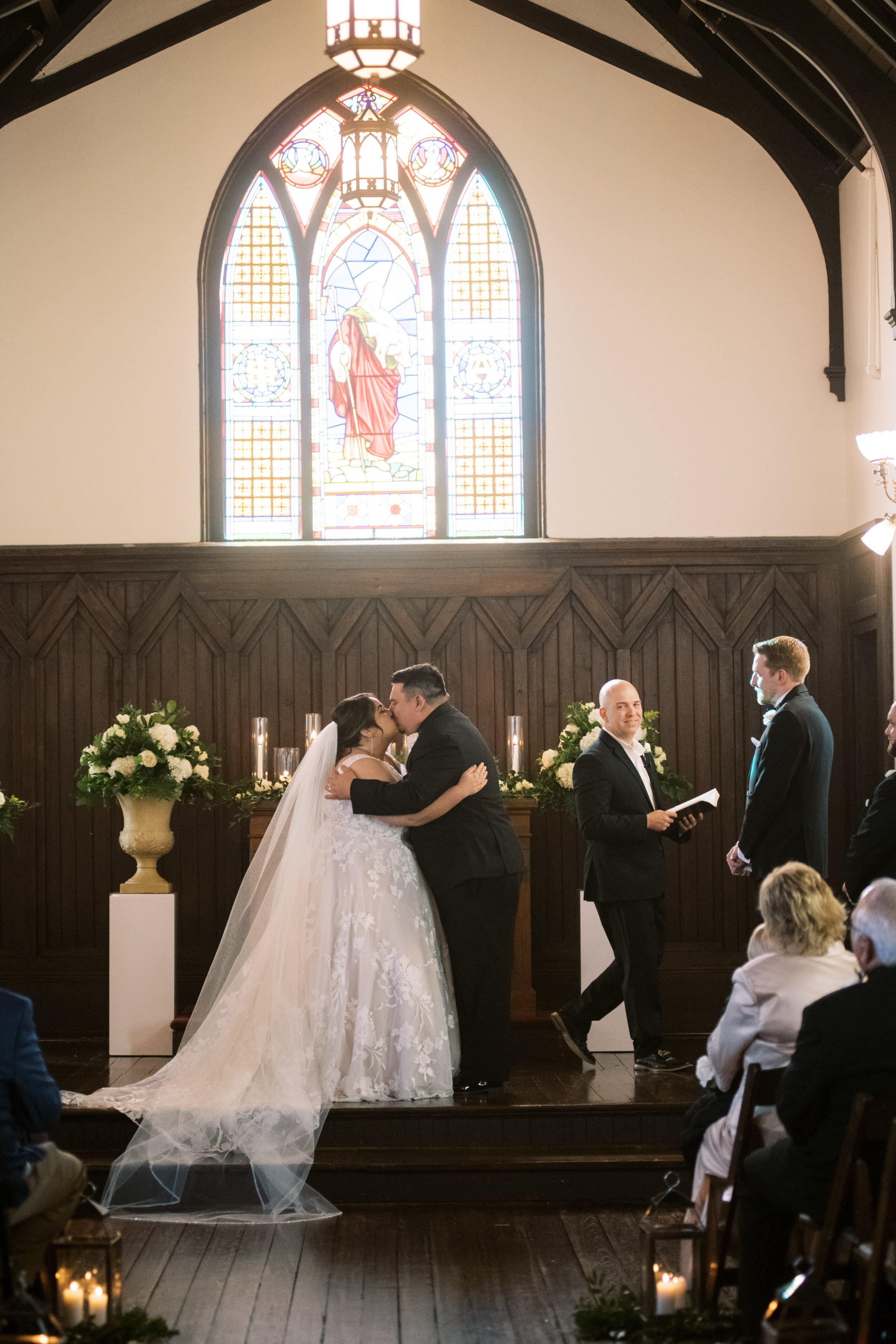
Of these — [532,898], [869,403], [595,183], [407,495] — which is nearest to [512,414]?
[407,495]

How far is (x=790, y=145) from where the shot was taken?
836 centimetres

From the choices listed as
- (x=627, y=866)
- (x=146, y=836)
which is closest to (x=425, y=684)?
(x=627, y=866)

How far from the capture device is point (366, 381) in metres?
8.76

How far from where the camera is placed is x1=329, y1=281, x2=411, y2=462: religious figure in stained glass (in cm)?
875

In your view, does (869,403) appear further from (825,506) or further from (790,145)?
(790,145)

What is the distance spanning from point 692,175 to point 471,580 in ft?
9.29

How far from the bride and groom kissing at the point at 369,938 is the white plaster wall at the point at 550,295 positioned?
2.91 metres

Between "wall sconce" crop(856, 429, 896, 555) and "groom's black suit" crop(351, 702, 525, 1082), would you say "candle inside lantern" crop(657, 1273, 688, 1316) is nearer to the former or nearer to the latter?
"groom's black suit" crop(351, 702, 525, 1082)

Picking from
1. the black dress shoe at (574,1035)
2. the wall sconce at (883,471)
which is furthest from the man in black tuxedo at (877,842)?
the black dress shoe at (574,1035)

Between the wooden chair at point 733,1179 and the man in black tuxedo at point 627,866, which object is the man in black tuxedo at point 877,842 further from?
the wooden chair at point 733,1179

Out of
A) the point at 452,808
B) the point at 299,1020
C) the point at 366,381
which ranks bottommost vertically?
the point at 299,1020

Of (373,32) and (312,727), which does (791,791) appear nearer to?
(312,727)

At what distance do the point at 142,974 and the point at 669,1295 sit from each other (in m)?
4.22

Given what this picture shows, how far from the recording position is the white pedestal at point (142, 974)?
7207mm
